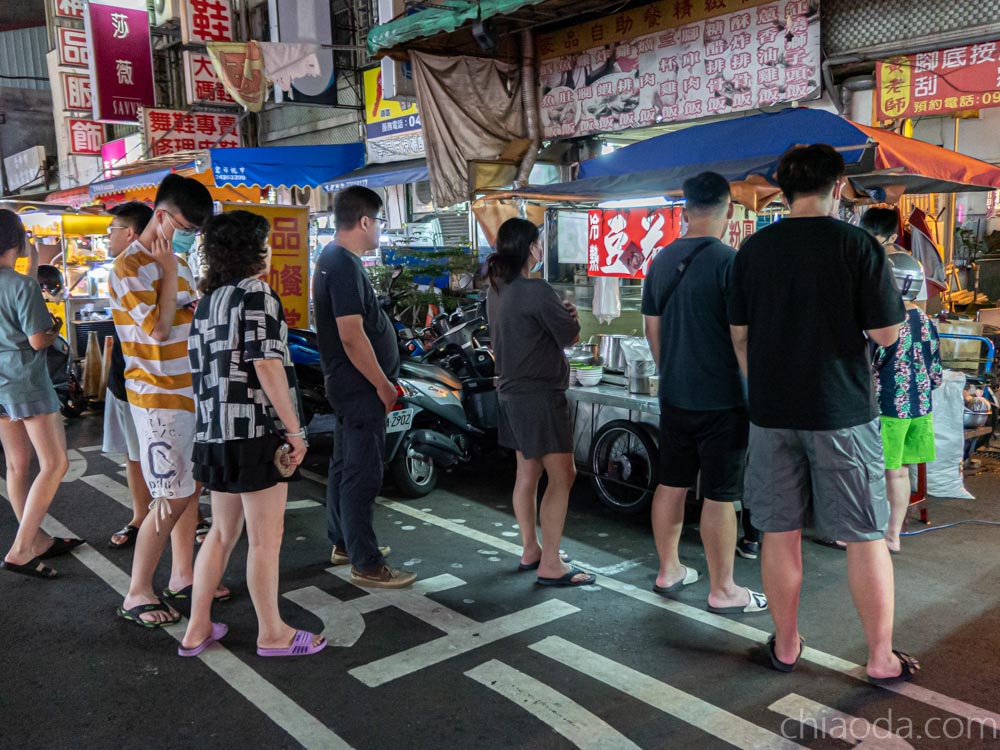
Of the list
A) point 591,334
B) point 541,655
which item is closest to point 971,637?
point 541,655

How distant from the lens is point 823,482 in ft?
10.1

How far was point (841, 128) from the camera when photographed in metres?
4.78

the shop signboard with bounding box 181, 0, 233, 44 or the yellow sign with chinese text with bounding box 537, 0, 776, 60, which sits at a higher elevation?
the shop signboard with bounding box 181, 0, 233, 44

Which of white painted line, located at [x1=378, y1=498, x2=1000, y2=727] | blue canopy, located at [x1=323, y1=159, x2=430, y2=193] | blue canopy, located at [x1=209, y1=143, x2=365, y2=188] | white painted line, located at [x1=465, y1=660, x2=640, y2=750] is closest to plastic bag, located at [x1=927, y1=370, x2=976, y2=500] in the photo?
white painted line, located at [x1=378, y1=498, x2=1000, y2=727]

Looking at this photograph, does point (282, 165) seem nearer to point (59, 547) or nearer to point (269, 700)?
point (59, 547)

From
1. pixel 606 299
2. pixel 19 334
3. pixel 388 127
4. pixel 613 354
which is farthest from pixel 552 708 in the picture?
pixel 388 127

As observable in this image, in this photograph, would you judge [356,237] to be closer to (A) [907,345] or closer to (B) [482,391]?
(B) [482,391]

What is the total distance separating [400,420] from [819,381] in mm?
3366

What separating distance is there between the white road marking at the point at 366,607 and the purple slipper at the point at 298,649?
12 cm

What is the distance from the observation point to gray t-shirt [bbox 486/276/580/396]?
3988 mm

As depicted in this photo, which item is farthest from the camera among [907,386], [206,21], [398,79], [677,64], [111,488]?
[206,21]

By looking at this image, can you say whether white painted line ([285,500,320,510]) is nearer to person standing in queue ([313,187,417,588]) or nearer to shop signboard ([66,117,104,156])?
person standing in queue ([313,187,417,588])

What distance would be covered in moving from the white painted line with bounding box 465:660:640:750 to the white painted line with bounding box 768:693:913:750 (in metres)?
0.65

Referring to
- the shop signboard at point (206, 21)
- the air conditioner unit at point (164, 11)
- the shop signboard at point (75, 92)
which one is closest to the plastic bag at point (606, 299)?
the shop signboard at point (206, 21)
